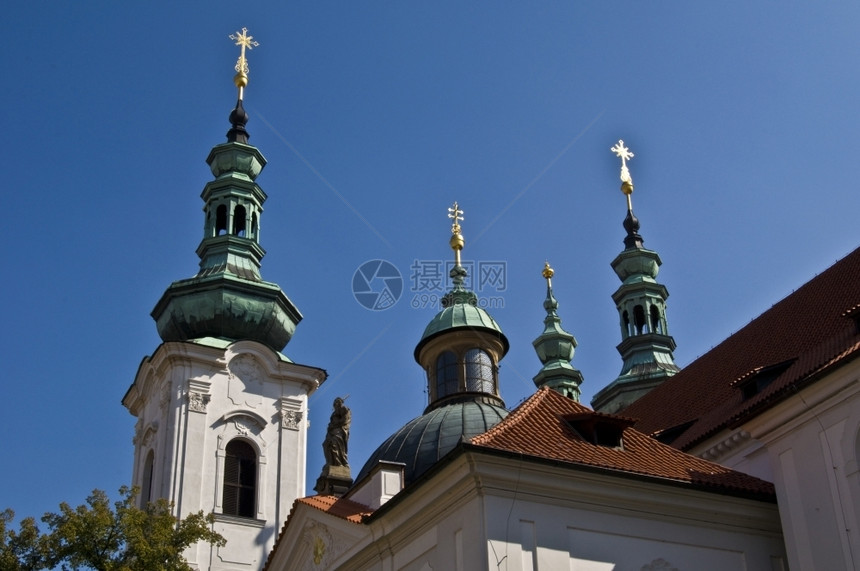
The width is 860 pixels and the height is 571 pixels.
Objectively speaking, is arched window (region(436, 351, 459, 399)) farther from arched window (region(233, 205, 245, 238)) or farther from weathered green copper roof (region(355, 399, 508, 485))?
arched window (region(233, 205, 245, 238))

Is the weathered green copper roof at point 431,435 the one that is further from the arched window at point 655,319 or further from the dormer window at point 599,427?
the arched window at point 655,319

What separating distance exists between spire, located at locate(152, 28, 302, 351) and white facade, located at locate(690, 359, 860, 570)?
16.7 metres

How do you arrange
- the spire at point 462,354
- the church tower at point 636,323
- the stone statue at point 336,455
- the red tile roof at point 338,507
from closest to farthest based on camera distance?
the red tile roof at point 338,507 → the stone statue at point 336,455 → the spire at point 462,354 → the church tower at point 636,323

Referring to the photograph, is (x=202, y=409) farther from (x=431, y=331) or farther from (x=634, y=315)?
(x=634, y=315)

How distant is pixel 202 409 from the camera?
2919 cm

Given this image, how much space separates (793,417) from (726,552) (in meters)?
1.96

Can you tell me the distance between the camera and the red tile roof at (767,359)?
1695 cm

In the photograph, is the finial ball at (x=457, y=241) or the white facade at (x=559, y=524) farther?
the finial ball at (x=457, y=241)

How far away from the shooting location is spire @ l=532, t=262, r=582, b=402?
134 ft

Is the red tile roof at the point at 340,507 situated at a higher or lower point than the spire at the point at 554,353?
lower

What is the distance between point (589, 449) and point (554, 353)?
25754mm

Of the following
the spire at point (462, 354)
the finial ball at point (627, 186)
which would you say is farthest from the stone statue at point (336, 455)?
the finial ball at point (627, 186)

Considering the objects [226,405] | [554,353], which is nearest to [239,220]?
[226,405]

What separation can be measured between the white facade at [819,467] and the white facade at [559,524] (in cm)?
59
